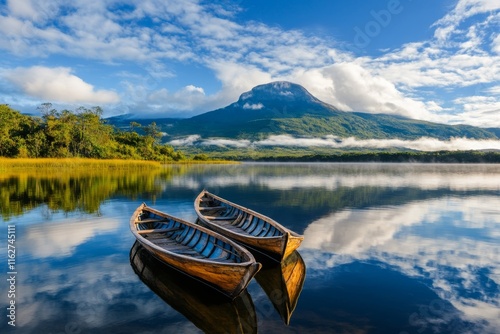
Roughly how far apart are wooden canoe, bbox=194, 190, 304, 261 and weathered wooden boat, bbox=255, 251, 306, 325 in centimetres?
58

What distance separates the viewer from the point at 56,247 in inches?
666

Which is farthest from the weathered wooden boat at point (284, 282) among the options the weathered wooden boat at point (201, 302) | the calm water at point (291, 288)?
the weathered wooden boat at point (201, 302)

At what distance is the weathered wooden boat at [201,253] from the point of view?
987 cm

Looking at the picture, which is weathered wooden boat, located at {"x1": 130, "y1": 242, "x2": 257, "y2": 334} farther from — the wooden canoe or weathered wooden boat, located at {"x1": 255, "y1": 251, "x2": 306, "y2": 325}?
the wooden canoe

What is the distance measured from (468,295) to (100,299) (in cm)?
1279

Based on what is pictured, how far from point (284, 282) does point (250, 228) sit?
216 inches

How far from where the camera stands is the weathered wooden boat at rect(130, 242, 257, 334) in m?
9.33

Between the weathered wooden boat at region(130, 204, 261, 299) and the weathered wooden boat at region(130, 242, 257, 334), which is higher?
the weathered wooden boat at region(130, 204, 261, 299)

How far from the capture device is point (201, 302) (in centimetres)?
1060

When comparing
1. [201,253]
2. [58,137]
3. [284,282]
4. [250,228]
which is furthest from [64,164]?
[284,282]

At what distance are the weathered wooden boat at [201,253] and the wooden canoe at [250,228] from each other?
2037 millimetres

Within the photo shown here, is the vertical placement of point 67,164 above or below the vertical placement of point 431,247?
below

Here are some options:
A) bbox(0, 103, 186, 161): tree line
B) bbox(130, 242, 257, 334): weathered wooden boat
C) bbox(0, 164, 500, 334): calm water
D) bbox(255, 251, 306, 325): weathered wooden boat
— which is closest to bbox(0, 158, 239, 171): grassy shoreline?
bbox(0, 103, 186, 161): tree line

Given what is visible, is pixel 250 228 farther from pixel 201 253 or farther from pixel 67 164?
pixel 67 164
